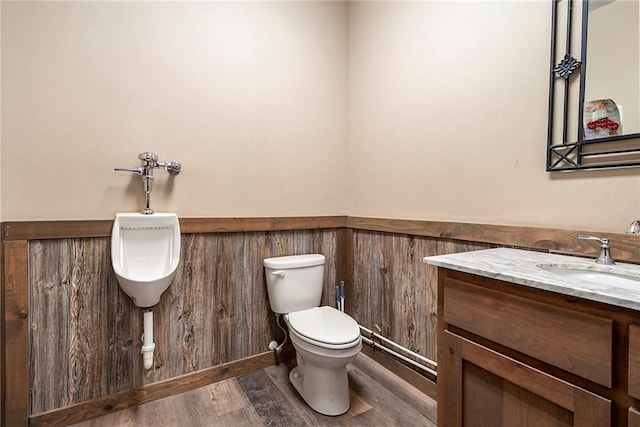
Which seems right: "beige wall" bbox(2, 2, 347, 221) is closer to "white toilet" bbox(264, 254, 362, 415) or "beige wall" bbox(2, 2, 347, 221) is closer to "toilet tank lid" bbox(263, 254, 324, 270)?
"toilet tank lid" bbox(263, 254, 324, 270)

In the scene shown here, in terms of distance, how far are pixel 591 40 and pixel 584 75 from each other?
0.40ft

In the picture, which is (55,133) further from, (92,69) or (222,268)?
(222,268)

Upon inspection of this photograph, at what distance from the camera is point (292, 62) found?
2.05 metres

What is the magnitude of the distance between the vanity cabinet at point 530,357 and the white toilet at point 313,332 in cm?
52

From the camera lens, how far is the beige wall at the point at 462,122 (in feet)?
4.14

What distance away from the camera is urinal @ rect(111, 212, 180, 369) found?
4.79 ft

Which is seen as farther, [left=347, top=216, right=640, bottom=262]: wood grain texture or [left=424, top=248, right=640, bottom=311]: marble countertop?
[left=347, top=216, right=640, bottom=262]: wood grain texture

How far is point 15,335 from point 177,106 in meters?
1.26

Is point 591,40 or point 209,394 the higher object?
point 591,40

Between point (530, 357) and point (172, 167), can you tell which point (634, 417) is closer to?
point (530, 357)

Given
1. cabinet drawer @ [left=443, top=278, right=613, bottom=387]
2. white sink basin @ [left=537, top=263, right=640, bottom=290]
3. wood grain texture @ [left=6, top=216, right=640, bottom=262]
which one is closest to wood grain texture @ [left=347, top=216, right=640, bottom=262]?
wood grain texture @ [left=6, top=216, right=640, bottom=262]

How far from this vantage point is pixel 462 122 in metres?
1.57

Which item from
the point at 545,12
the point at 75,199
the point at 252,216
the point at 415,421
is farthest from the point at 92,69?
the point at 415,421

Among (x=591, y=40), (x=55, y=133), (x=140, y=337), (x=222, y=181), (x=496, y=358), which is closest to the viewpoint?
(x=496, y=358)
